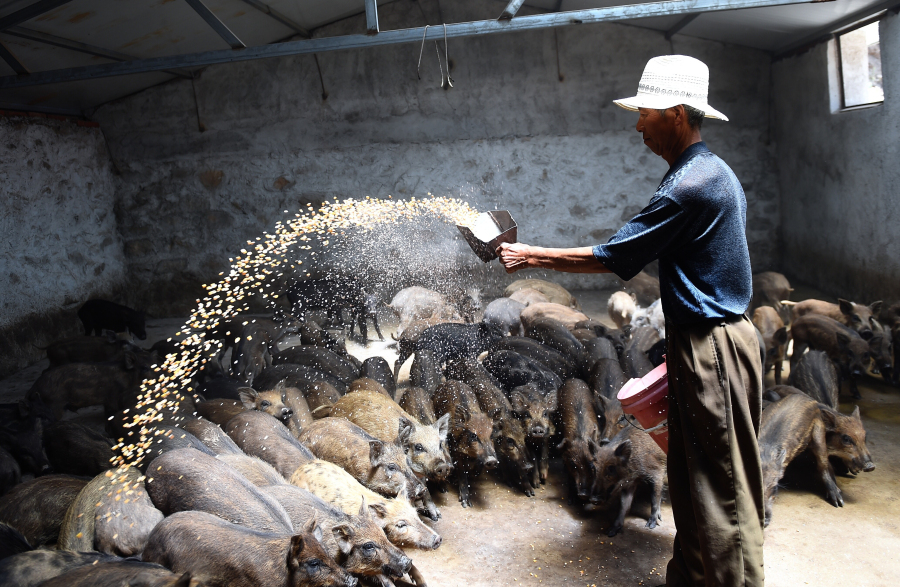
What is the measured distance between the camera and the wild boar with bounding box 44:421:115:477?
4617mm

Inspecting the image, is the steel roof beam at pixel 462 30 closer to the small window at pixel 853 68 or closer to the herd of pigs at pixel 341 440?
the herd of pigs at pixel 341 440

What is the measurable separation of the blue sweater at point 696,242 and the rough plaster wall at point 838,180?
20.4 feet

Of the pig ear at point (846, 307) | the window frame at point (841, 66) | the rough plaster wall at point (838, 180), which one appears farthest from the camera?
the window frame at point (841, 66)

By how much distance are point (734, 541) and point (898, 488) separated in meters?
2.58

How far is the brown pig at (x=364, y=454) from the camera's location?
4082 mm

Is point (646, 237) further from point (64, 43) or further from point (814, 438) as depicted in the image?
point (64, 43)

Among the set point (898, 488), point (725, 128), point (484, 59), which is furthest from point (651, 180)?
point (898, 488)

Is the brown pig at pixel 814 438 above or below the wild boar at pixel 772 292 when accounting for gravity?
below

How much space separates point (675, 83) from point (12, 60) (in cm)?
669

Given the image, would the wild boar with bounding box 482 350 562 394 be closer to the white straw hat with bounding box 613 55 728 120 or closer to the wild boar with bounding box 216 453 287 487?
the wild boar with bounding box 216 453 287 487

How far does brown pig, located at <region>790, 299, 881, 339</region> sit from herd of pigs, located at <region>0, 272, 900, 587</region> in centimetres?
2

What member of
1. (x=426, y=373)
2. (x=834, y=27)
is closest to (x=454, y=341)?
(x=426, y=373)

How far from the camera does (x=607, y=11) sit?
5.76 metres

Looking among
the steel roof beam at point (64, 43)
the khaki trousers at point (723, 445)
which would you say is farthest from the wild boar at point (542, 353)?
the steel roof beam at point (64, 43)
